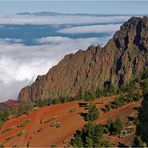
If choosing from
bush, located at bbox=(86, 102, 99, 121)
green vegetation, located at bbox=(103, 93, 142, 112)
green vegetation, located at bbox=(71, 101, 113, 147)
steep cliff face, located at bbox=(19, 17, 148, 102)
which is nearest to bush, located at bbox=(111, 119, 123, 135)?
green vegetation, located at bbox=(71, 101, 113, 147)

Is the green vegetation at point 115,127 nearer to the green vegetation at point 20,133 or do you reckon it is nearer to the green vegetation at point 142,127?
the green vegetation at point 142,127

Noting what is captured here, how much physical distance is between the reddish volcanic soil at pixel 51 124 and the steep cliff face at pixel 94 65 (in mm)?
121828

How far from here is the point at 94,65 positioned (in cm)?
18812

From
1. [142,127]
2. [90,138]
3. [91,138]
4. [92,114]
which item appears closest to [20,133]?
[92,114]

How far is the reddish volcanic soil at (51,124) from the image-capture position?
4172 centimetres

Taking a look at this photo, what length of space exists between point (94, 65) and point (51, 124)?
142406mm

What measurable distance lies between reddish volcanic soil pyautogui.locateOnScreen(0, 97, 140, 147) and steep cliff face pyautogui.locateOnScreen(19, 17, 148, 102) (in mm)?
121828

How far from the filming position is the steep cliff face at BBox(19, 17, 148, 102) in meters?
178

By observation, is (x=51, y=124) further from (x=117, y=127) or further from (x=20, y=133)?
(x=117, y=127)

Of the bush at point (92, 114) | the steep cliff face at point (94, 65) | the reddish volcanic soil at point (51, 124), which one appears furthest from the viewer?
the steep cliff face at point (94, 65)

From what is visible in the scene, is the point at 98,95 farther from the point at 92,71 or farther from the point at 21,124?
the point at 92,71

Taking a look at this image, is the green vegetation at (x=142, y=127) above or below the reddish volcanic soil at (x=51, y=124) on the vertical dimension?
above

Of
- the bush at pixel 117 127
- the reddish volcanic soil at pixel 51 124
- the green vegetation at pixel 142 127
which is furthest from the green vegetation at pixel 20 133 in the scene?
the green vegetation at pixel 142 127

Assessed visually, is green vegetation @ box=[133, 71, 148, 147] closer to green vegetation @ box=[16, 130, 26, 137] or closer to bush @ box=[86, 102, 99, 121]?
bush @ box=[86, 102, 99, 121]
